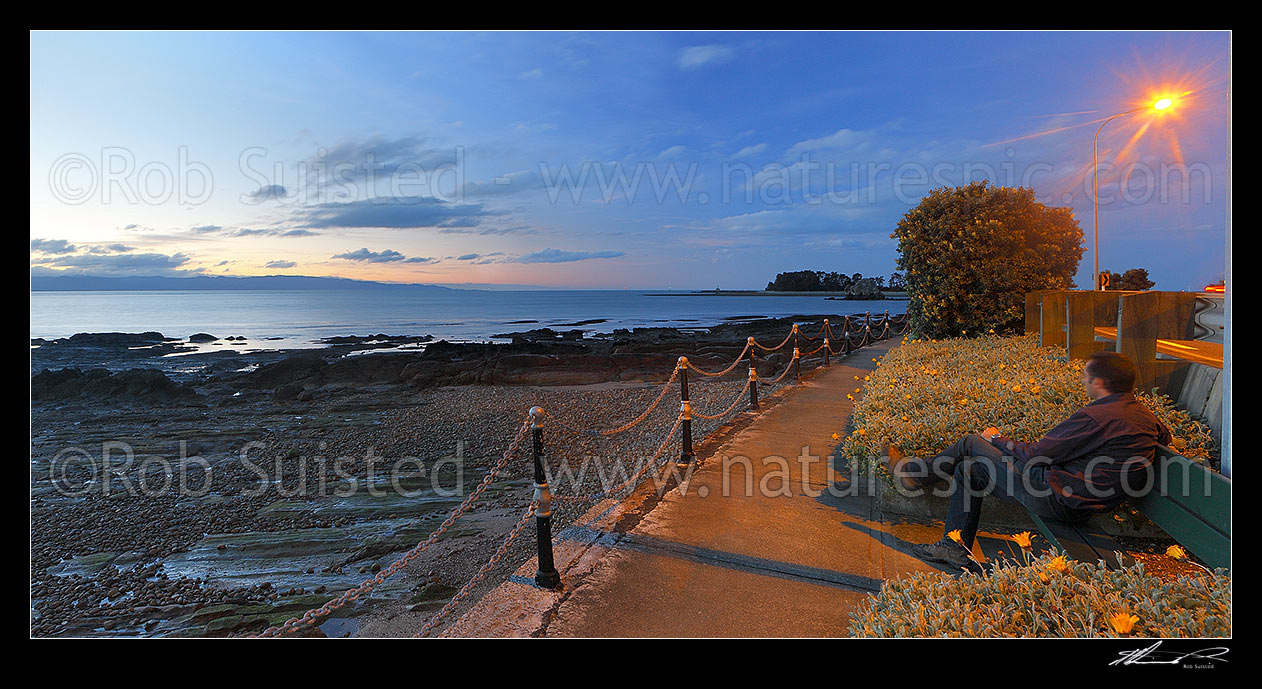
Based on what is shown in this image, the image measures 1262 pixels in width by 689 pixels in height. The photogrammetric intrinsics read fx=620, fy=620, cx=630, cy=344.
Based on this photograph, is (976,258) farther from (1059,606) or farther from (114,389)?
(114,389)

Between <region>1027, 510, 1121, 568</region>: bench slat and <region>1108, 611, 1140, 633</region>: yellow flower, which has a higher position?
<region>1108, 611, 1140, 633</region>: yellow flower

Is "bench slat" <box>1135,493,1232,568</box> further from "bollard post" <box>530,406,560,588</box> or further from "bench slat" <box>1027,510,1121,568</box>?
"bollard post" <box>530,406,560,588</box>

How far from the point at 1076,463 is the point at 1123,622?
1.75 m

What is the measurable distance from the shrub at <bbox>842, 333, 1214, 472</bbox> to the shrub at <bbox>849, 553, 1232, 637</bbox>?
2.21 meters

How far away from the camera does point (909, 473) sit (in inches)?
183

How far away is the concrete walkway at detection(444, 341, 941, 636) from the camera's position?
3359 mm

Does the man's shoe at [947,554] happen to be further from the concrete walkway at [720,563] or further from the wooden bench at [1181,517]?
the wooden bench at [1181,517]

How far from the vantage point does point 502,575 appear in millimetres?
6008

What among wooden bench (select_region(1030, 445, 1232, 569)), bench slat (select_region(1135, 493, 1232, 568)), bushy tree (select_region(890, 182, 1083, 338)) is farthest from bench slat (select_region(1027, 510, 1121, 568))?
bushy tree (select_region(890, 182, 1083, 338))

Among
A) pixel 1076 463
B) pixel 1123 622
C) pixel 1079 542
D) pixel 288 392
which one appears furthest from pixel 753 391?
pixel 288 392

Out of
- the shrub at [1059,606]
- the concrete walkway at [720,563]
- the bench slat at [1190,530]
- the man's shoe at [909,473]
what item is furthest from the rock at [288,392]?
the bench slat at [1190,530]

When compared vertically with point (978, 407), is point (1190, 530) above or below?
below
